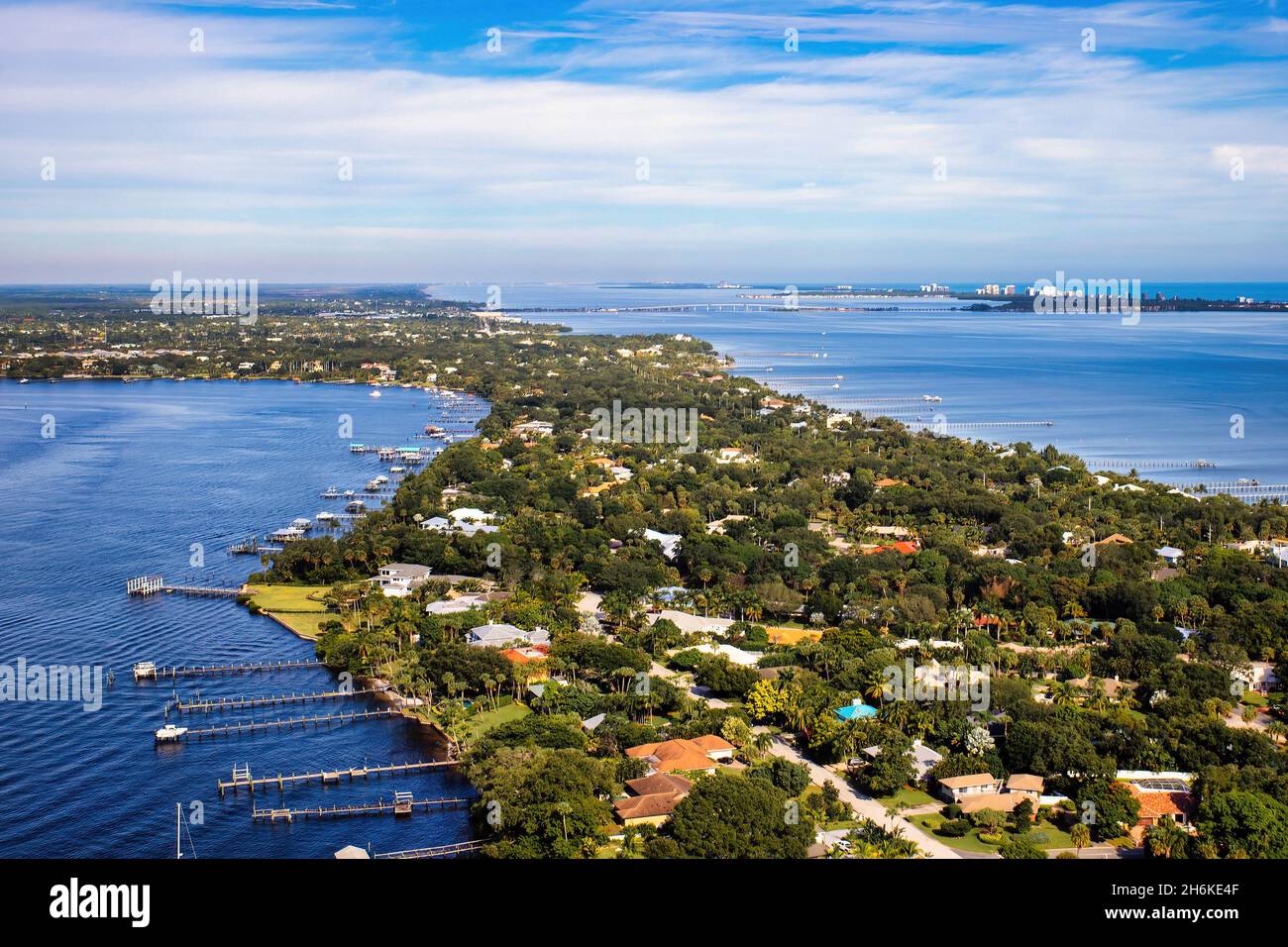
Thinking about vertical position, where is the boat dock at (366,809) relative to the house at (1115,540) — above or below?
below

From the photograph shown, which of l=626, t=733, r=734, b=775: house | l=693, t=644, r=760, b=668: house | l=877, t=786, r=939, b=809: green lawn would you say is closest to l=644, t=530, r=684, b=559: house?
l=693, t=644, r=760, b=668: house

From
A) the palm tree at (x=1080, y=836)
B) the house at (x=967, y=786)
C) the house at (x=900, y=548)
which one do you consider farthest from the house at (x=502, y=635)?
the palm tree at (x=1080, y=836)

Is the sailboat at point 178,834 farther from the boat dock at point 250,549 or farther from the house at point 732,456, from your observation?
the house at point 732,456

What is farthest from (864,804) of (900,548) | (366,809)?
(900,548)

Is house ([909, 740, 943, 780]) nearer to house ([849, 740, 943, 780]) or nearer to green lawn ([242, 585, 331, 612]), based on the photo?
house ([849, 740, 943, 780])

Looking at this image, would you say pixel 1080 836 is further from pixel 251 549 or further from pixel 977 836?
pixel 251 549
